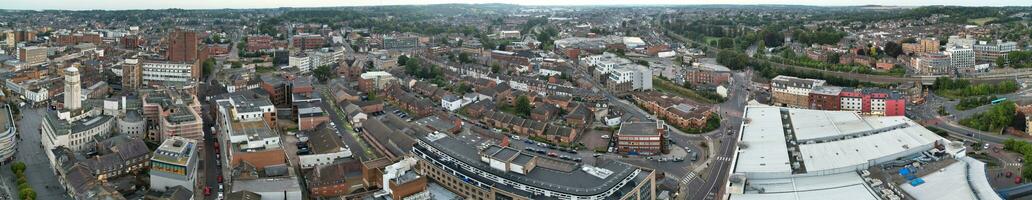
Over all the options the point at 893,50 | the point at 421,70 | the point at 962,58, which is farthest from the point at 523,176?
the point at 893,50

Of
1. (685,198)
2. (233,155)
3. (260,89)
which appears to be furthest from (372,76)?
(685,198)

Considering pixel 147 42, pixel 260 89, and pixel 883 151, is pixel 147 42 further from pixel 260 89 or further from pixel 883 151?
pixel 883 151

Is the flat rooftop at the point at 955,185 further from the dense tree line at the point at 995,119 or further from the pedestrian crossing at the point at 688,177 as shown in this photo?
the dense tree line at the point at 995,119

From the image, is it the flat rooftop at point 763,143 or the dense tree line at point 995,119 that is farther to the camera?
the dense tree line at point 995,119

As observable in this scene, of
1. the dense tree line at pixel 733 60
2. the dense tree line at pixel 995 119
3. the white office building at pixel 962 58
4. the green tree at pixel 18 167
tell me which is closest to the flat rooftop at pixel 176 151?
the green tree at pixel 18 167

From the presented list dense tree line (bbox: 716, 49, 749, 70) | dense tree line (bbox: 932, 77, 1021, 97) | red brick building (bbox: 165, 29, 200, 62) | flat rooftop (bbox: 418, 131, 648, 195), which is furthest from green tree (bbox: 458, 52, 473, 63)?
flat rooftop (bbox: 418, 131, 648, 195)

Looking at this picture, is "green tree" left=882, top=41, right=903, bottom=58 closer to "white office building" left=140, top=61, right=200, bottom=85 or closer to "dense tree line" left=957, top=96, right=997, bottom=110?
"dense tree line" left=957, top=96, right=997, bottom=110

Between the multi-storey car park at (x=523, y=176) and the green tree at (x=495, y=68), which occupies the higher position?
the green tree at (x=495, y=68)
